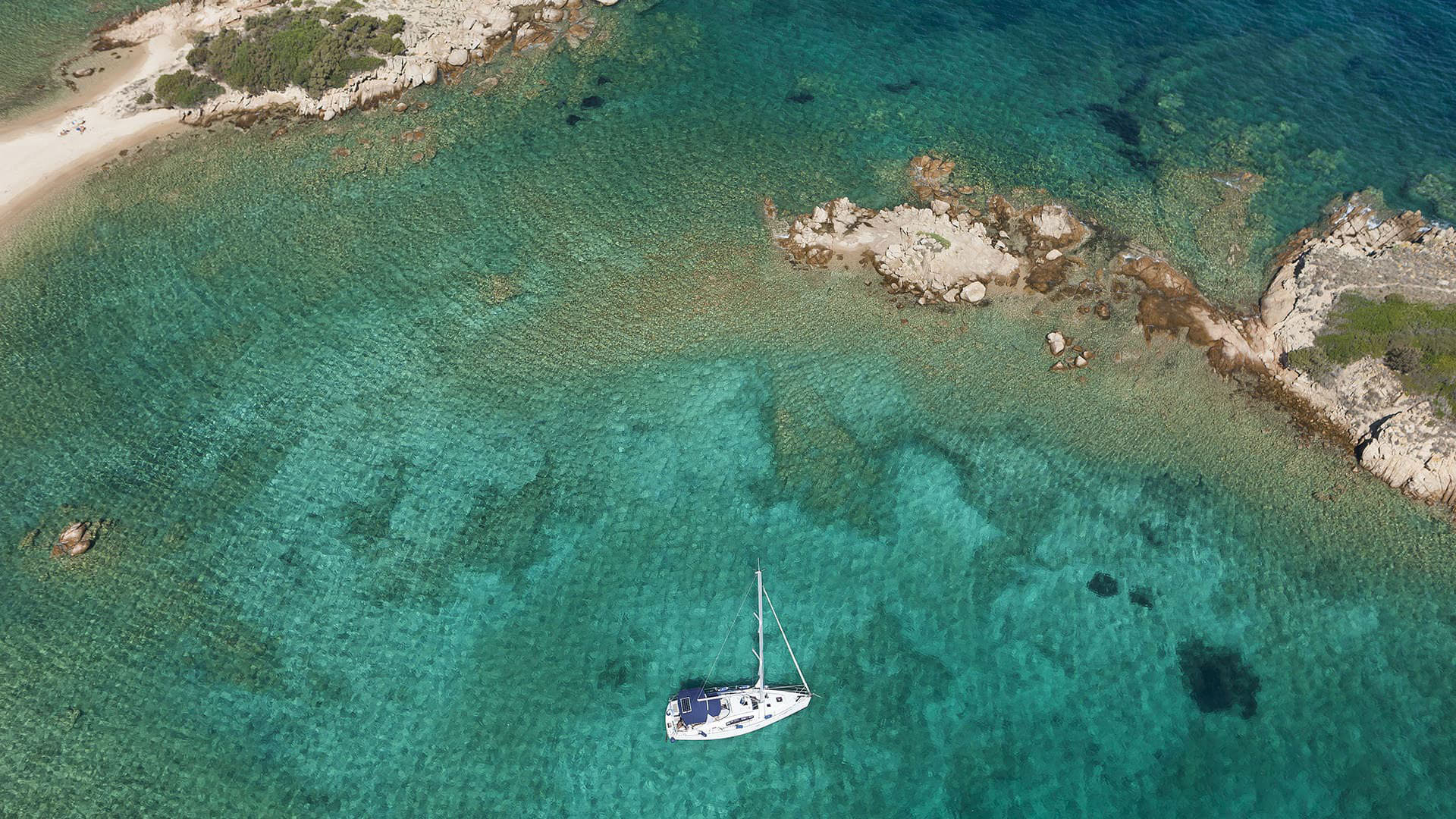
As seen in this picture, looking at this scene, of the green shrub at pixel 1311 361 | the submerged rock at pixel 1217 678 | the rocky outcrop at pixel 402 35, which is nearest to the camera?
the submerged rock at pixel 1217 678

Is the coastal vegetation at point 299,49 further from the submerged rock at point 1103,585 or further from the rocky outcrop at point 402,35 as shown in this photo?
the submerged rock at point 1103,585

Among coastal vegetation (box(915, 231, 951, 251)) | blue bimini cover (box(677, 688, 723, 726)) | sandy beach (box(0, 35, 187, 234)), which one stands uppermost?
sandy beach (box(0, 35, 187, 234))

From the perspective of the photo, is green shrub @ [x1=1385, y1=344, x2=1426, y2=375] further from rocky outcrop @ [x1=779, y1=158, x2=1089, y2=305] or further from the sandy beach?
the sandy beach

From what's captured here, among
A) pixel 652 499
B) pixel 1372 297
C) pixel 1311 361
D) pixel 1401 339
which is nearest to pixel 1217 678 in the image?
pixel 1311 361

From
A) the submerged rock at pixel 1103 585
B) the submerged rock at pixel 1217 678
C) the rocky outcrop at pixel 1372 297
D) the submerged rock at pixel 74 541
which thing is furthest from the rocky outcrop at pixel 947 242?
the submerged rock at pixel 74 541

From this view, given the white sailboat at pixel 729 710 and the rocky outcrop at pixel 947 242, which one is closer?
the white sailboat at pixel 729 710

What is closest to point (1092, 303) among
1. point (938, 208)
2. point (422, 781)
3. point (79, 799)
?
point (938, 208)

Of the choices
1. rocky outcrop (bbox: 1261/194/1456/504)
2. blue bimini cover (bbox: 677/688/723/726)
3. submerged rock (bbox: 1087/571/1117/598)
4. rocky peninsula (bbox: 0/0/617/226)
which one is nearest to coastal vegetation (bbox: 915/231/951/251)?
rocky outcrop (bbox: 1261/194/1456/504)
